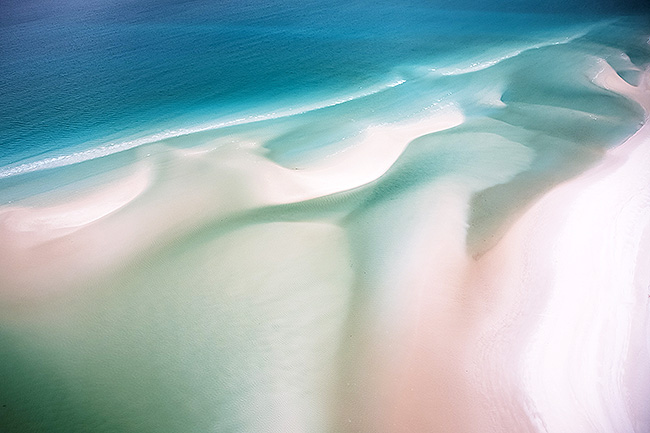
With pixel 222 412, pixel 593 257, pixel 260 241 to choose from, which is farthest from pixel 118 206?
pixel 593 257

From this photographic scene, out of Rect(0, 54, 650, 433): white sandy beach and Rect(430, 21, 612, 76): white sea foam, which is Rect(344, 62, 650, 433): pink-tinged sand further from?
Rect(430, 21, 612, 76): white sea foam

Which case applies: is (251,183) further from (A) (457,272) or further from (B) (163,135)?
(A) (457,272)

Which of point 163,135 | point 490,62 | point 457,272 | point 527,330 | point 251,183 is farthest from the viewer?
point 490,62

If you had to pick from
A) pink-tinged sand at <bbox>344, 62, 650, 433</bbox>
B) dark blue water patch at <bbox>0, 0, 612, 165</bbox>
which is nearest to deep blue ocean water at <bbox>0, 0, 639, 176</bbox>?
dark blue water patch at <bbox>0, 0, 612, 165</bbox>

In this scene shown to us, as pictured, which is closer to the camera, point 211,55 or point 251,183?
point 251,183

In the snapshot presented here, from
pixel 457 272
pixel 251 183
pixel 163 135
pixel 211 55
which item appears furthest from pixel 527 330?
pixel 211 55

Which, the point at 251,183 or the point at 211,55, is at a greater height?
the point at 211,55

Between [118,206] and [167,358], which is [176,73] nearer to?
[118,206]

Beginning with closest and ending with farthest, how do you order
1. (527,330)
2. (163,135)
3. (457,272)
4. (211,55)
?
(527,330) → (457,272) → (163,135) → (211,55)
